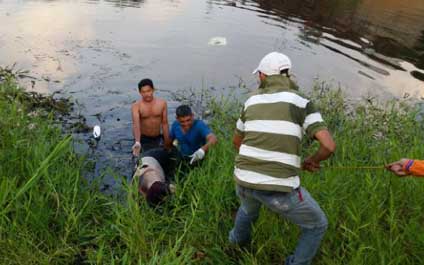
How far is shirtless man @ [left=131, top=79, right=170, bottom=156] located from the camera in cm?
695

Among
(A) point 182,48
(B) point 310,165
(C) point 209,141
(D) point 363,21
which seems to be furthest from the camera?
(D) point 363,21

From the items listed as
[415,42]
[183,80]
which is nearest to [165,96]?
[183,80]

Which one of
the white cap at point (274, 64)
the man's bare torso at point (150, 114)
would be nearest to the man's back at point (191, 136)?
the man's bare torso at point (150, 114)

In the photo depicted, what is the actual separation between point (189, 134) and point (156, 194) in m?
1.55

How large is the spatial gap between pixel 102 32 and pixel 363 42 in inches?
409

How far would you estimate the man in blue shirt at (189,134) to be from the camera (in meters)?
6.15

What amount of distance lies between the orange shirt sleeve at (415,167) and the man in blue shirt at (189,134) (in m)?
3.22

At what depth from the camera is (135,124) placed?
700 cm

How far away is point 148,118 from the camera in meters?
7.26

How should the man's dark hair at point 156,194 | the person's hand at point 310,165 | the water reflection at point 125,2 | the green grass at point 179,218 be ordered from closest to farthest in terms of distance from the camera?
the person's hand at point 310,165
the green grass at point 179,218
the man's dark hair at point 156,194
the water reflection at point 125,2

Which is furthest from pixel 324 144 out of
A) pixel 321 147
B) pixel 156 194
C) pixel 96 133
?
pixel 96 133

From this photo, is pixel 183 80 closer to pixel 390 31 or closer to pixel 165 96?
pixel 165 96

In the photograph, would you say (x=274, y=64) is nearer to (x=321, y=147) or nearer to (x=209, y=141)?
(x=321, y=147)

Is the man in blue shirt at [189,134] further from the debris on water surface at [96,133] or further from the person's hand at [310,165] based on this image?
the person's hand at [310,165]
